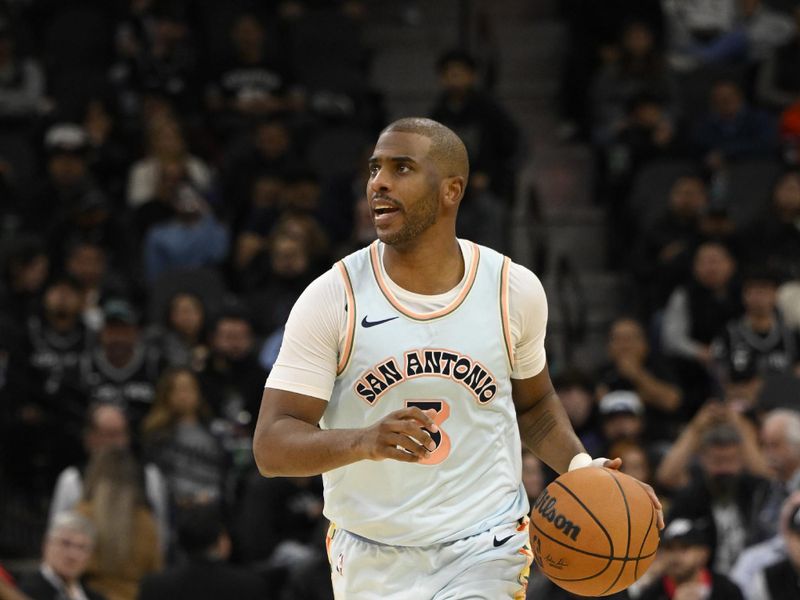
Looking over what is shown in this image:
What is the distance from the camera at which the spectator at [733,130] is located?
1319 centimetres

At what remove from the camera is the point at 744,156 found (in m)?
13.2

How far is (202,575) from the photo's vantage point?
27.1 ft

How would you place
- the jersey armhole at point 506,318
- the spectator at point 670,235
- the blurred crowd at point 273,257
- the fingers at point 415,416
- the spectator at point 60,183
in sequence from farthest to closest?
the spectator at point 60,183
the spectator at point 670,235
the blurred crowd at point 273,257
the jersey armhole at point 506,318
the fingers at point 415,416

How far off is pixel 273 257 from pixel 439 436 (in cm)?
678

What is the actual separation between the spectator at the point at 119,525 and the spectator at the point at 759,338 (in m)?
4.06

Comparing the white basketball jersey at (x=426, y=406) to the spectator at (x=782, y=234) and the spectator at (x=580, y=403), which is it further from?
the spectator at (x=782, y=234)

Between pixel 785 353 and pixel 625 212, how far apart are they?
8.20 feet

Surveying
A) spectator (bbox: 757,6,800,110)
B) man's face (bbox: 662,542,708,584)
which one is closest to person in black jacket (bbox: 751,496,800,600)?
man's face (bbox: 662,542,708,584)

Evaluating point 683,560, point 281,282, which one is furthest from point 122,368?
point 683,560

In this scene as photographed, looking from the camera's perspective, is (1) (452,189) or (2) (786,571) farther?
(2) (786,571)

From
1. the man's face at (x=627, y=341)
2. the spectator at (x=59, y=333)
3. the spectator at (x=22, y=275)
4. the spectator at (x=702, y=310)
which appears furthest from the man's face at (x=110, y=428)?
the spectator at (x=702, y=310)

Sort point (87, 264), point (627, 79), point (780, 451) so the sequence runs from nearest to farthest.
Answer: point (780, 451) → point (87, 264) → point (627, 79)

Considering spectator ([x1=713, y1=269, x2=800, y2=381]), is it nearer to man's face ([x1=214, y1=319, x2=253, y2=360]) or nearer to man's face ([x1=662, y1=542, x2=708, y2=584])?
man's face ([x1=662, y1=542, x2=708, y2=584])

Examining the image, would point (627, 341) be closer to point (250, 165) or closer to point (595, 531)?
point (250, 165)
